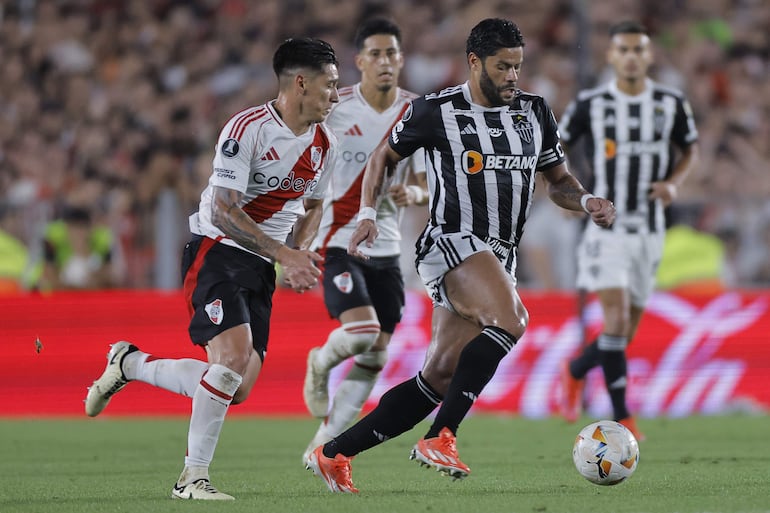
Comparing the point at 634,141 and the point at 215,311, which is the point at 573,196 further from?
the point at 634,141

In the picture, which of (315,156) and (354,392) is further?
(354,392)

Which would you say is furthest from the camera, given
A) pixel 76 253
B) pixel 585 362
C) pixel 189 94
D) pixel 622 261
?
pixel 189 94

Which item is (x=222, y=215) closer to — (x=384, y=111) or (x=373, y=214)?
(x=373, y=214)

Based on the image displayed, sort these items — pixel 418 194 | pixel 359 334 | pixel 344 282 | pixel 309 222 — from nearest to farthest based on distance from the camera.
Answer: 1. pixel 309 222
2. pixel 418 194
3. pixel 359 334
4. pixel 344 282

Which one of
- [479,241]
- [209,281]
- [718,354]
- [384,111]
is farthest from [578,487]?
[718,354]

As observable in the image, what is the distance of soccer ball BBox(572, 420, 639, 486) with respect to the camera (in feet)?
19.3

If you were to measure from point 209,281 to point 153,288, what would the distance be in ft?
21.0

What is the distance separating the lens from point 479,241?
244 inches

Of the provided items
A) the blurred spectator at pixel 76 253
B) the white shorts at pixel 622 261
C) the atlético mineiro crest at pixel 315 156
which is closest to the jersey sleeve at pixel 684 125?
the white shorts at pixel 622 261

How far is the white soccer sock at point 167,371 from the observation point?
20.7 feet

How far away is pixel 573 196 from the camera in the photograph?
6.40m

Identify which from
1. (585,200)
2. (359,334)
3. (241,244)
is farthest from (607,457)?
(359,334)

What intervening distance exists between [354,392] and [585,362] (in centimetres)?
279

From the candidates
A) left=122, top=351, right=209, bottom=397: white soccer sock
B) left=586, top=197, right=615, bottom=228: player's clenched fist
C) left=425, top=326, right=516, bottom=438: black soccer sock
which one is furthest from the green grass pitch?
left=586, top=197, right=615, bottom=228: player's clenched fist
